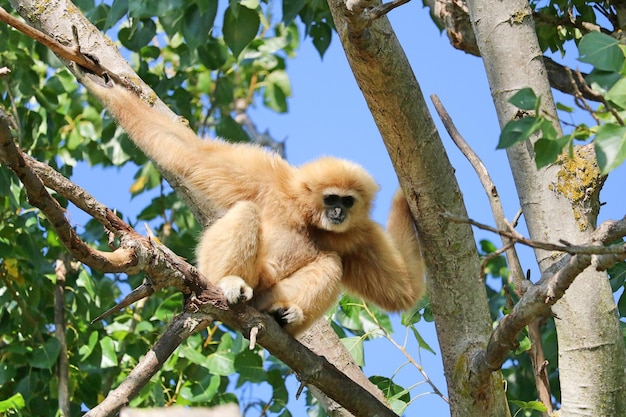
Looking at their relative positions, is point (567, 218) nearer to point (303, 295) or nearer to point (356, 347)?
point (303, 295)

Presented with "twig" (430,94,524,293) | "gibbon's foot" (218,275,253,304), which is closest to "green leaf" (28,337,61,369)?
"gibbon's foot" (218,275,253,304)

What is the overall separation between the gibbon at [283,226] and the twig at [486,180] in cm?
67

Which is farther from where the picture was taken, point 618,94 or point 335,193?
point 335,193

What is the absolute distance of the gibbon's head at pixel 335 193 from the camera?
499 cm

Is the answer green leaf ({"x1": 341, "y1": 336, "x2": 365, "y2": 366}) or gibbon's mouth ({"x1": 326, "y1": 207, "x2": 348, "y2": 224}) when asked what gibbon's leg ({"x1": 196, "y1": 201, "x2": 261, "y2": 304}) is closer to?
gibbon's mouth ({"x1": 326, "y1": 207, "x2": 348, "y2": 224})

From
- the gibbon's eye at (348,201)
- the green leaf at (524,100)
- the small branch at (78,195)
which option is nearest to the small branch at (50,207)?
the small branch at (78,195)

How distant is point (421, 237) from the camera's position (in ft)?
12.7

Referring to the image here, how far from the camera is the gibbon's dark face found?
16.3 feet

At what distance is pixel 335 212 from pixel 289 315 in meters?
0.74

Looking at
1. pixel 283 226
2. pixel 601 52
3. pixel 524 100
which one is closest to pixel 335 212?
pixel 283 226

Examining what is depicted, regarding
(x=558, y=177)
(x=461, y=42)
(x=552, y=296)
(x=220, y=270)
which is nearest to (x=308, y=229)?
(x=220, y=270)

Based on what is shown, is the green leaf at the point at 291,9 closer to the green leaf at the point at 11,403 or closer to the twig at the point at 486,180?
the twig at the point at 486,180

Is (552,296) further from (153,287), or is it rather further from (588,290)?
(153,287)

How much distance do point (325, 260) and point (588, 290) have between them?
1.73 metres
